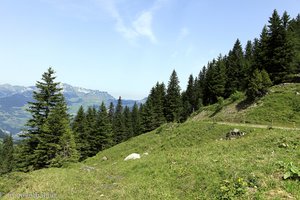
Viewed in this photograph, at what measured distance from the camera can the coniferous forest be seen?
127 ft

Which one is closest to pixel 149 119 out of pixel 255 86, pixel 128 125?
pixel 128 125

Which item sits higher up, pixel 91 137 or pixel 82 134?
pixel 82 134

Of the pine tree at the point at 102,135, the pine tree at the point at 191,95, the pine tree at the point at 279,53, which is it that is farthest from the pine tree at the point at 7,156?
the pine tree at the point at 279,53

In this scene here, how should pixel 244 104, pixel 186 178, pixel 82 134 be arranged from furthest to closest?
pixel 82 134
pixel 244 104
pixel 186 178

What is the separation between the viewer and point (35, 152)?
37562 mm

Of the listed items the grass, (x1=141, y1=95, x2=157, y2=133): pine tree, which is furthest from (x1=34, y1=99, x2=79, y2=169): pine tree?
(x1=141, y1=95, x2=157, y2=133): pine tree

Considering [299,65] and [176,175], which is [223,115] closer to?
[299,65]

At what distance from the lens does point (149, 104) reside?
86250 millimetres

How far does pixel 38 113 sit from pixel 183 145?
877 inches

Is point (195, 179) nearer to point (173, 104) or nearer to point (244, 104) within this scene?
point (244, 104)

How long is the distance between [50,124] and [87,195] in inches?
983

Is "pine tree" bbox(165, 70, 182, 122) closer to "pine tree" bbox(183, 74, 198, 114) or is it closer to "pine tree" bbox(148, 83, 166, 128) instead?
"pine tree" bbox(148, 83, 166, 128)

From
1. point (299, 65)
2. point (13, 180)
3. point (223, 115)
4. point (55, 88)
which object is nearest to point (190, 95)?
point (299, 65)

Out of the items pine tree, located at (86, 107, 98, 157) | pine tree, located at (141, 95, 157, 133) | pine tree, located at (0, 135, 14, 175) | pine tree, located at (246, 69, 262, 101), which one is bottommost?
pine tree, located at (0, 135, 14, 175)
